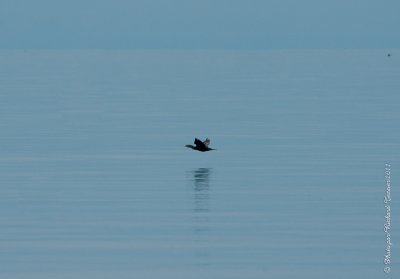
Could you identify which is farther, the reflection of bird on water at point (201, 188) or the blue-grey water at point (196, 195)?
the reflection of bird on water at point (201, 188)

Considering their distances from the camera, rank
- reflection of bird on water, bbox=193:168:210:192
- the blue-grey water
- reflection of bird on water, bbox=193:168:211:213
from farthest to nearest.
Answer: reflection of bird on water, bbox=193:168:210:192 < reflection of bird on water, bbox=193:168:211:213 < the blue-grey water

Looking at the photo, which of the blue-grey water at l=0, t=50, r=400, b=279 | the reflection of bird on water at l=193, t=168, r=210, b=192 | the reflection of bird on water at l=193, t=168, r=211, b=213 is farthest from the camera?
the reflection of bird on water at l=193, t=168, r=210, b=192

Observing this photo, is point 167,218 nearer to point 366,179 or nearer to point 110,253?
point 110,253

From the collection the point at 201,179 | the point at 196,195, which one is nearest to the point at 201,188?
the point at 196,195

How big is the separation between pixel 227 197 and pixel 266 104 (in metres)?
28.5

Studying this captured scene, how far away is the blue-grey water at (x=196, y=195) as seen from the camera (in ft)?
58.6

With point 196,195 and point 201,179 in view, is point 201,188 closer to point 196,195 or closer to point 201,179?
point 196,195

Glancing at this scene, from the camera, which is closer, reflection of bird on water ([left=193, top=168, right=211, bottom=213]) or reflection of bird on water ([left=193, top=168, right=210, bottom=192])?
reflection of bird on water ([left=193, top=168, right=211, bottom=213])

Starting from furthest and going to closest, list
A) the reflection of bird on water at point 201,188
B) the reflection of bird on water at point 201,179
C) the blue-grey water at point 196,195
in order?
the reflection of bird on water at point 201,179 < the reflection of bird on water at point 201,188 < the blue-grey water at point 196,195

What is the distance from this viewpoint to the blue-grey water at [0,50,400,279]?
58.6 ft

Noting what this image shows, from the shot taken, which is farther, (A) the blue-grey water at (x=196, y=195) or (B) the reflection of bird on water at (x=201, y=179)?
(B) the reflection of bird on water at (x=201, y=179)

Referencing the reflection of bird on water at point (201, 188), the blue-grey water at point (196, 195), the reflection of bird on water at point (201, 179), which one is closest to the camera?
the blue-grey water at point (196, 195)

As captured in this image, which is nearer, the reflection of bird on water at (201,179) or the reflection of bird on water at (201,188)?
the reflection of bird on water at (201,188)

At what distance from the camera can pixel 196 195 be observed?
24047mm
